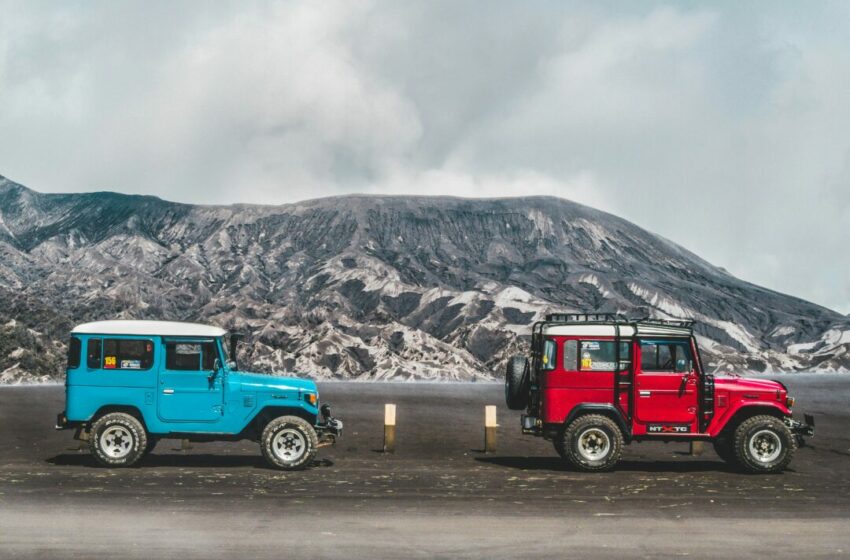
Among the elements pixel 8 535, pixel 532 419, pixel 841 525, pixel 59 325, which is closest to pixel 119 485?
pixel 8 535

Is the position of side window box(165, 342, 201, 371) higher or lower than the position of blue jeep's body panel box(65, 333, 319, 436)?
higher

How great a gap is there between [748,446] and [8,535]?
1534 centimetres

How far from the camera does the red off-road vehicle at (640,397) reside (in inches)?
840

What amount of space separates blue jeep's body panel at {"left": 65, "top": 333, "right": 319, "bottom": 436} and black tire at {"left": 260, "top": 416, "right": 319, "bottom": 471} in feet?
1.36

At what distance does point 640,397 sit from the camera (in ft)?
70.2

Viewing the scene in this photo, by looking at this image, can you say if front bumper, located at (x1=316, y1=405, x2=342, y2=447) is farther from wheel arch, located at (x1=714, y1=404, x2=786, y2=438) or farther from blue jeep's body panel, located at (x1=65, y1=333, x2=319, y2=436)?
wheel arch, located at (x1=714, y1=404, x2=786, y2=438)

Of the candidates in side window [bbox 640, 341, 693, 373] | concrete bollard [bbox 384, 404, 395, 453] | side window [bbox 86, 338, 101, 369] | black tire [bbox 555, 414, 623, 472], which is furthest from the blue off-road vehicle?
side window [bbox 640, 341, 693, 373]

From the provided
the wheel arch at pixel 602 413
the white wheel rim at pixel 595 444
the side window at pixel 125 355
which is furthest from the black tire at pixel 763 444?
the side window at pixel 125 355

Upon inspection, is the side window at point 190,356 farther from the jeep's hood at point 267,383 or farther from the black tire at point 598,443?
the black tire at point 598,443

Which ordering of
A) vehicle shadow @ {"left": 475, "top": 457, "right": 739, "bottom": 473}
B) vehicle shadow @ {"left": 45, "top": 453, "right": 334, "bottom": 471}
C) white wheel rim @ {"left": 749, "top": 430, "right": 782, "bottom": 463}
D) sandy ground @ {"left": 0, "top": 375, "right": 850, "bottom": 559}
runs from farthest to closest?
vehicle shadow @ {"left": 475, "top": 457, "right": 739, "bottom": 473} < vehicle shadow @ {"left": 45, "top": 453, "right": 334, "bottom": 471} < white wheel rim @ {"left": 749, "top": 430, "right": 782, "bottom": 463} < sandy ground @ {"left": 0, "top": 375, "right": 850, "bottom": 559}

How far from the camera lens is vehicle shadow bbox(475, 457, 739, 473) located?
22266mm

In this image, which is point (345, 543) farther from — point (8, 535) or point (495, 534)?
point (8, 535)

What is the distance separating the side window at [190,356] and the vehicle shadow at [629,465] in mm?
7377

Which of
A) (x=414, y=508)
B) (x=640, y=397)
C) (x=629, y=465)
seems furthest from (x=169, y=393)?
(x=629, y=465)
